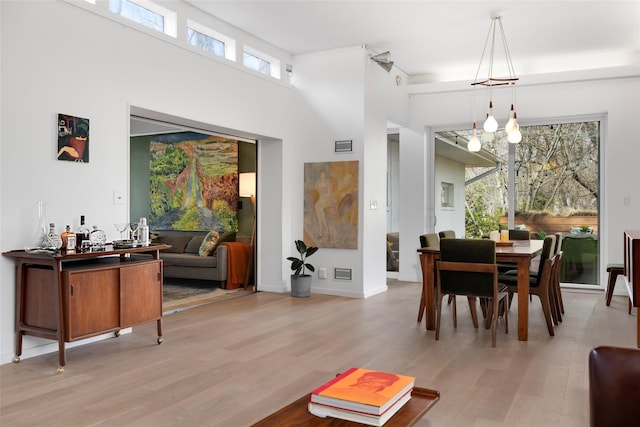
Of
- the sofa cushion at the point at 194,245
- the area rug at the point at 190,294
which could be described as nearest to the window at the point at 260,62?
the sofa cushion at the point at 194,245

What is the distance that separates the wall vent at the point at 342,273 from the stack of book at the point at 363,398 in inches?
185

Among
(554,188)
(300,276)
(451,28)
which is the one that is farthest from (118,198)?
(554,188)

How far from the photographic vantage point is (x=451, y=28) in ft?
20.1

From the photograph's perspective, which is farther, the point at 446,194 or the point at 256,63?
the point at 446,194

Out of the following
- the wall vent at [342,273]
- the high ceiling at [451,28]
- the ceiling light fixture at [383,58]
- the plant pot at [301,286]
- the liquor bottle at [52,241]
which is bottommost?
the plant pot at [301,286]

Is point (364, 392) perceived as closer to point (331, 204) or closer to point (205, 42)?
point (205, 42)

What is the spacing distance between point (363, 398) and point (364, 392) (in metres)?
0.06

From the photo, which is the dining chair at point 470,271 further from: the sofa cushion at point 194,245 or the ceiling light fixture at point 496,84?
Answer: the sofa cushion at point 194,245

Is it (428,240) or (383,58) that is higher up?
(383,58)

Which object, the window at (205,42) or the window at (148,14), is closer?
the window at (148,14)

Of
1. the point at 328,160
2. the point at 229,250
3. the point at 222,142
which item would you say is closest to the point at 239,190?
the point at 222,142

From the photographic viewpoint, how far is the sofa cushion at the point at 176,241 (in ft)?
26.7

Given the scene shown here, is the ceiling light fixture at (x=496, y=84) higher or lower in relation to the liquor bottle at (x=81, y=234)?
higher

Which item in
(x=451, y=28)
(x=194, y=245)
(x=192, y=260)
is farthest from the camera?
(x=194, y=245)
